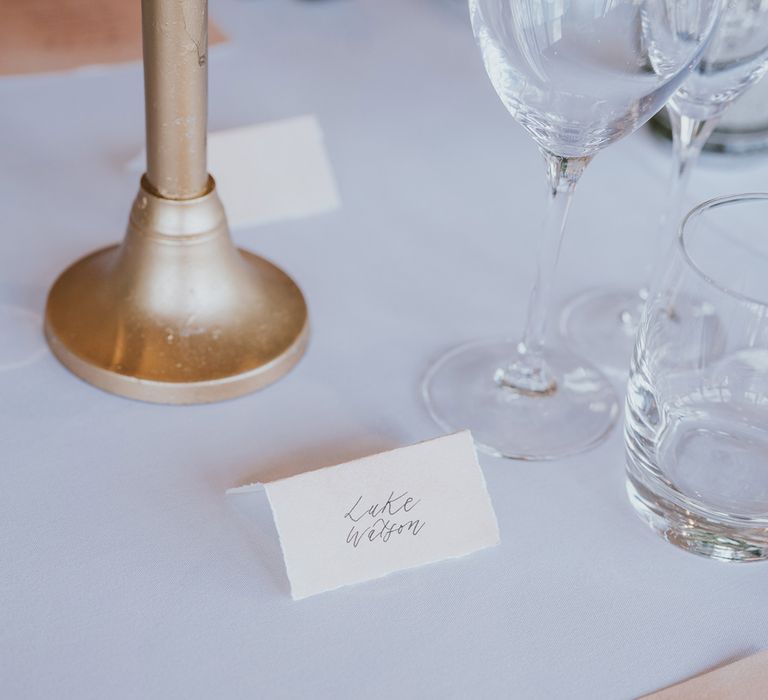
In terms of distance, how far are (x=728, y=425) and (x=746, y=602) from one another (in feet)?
0.28

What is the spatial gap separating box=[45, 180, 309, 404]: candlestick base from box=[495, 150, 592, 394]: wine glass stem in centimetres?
12

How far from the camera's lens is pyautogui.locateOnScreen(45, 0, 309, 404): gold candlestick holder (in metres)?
0.55

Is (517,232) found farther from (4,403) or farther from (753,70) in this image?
(4,403)

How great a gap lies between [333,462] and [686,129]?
0.27m

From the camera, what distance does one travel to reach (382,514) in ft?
1.60

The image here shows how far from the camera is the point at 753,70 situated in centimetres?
58

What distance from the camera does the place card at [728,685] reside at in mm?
448

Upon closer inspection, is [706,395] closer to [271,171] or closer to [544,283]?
[544,283]

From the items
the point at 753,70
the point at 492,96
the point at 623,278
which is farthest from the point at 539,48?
the point at 492,96

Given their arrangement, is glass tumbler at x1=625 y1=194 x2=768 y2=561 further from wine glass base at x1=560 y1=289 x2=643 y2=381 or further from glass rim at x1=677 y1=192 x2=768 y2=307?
wine glass base at x1=560 y1=289 x2=643 y2=381

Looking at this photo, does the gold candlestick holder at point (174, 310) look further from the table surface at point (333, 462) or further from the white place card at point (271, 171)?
the white place card at point (271, 171)

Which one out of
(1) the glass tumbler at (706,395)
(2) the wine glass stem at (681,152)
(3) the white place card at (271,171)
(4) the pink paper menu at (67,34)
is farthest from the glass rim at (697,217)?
(4) the pink paper menu at (67,34)

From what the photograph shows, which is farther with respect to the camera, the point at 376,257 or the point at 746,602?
the point at 376,257

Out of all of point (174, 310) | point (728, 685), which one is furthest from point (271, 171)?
point (728, 685)
